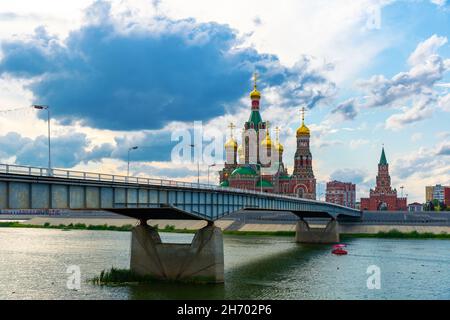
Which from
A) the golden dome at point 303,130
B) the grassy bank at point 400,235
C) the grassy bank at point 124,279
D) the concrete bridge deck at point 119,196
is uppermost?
the golden dome at point 303,130

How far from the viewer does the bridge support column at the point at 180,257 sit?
59.6 meters

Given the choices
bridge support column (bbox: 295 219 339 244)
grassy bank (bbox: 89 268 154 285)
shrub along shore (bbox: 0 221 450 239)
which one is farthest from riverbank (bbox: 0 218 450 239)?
grassy bank (bbox: 89 268 154 285)

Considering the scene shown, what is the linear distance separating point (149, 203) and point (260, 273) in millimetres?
17629

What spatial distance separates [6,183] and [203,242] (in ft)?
82.6

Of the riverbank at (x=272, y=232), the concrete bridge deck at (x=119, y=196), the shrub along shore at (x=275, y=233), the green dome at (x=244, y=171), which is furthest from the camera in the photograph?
the green dome at (x=244, y=171)

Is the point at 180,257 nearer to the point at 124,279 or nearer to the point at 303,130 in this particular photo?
the point at 124,279

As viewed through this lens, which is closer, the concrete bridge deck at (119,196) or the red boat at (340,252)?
the concrete bridge deck at (119,196)

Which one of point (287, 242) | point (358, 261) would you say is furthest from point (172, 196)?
point (287, 242)

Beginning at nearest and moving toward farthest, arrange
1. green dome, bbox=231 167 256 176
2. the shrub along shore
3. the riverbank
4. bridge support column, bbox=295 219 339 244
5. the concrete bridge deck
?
the concrete bridge deck, bridge support column, bbox=295 219 339 244, the shrub along shore, the riverbank, green dome, bbox=231 167 256 176

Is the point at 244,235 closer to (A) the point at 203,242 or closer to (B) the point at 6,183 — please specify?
(A) the point at 203,242

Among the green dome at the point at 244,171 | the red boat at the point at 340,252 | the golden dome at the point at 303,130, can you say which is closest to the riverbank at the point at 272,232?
the green dome at the point at 244,171

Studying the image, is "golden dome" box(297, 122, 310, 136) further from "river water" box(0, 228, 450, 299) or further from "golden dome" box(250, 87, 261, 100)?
"river water" box(0, 228, 450, 299)

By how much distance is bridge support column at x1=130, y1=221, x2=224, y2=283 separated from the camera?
59.6 metres

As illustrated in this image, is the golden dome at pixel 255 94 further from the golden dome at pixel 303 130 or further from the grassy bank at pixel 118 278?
the grassy bank at pixel 118 278
